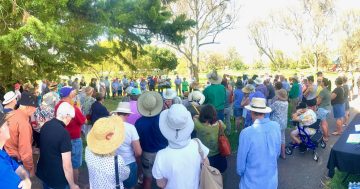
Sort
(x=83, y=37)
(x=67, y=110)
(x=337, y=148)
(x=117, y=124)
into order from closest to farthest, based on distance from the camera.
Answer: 1. (x=117, y=124)
2. (x=67, y=110)
3. (x=337, y=148)
4. (x=83, y=37)

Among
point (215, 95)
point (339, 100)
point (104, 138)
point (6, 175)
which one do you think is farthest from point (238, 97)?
point (6, 175)

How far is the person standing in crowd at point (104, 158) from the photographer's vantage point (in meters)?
3.21

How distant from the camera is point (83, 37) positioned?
8.93 meters

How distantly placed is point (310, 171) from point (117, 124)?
4.63m

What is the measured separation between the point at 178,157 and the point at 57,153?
147 centimetres

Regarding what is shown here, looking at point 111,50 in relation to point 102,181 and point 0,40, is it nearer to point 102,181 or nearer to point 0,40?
point 0,40

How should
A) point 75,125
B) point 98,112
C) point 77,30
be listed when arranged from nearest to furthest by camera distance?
point 75,125, point 98,112, point 77,30

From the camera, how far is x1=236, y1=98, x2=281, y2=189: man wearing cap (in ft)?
12.4

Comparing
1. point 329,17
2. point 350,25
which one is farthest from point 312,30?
point 350,25

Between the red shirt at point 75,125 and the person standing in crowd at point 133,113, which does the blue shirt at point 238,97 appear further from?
the red shirt at point 75,125

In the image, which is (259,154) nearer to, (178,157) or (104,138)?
(178,157)

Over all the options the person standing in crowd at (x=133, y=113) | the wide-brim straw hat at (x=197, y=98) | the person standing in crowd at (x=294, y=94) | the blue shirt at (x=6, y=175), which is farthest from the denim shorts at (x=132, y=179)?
the person standing in crowd at (x=294, y=94)

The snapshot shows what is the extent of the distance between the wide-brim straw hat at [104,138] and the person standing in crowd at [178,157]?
0.47 meters

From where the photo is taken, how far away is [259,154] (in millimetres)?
3775
